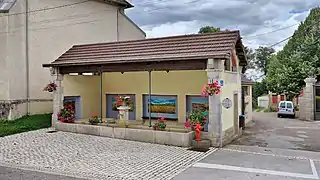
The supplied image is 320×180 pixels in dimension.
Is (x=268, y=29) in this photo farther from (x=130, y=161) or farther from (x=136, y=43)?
(x=130, y=161)

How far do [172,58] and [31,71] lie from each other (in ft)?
29.8

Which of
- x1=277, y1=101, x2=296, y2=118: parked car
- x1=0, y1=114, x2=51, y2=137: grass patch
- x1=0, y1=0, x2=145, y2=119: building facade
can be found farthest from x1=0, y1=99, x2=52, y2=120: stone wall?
x1=277, y1=101, x2=296, y2=118: parked car

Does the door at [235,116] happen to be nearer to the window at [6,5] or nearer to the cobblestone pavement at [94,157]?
the cobblestone pavement at [94,157]

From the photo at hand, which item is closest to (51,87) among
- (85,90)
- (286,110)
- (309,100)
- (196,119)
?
(85,90)

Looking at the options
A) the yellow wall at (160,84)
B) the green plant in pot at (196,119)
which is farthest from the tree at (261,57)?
the green plant in pot at (196,119)

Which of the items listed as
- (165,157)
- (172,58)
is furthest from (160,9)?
(165,157)

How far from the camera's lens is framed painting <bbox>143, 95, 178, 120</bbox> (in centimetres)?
1512

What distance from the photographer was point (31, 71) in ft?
54.7

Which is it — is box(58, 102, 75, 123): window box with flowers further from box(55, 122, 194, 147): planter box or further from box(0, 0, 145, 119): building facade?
box(0, 0, 145, 119): building facade

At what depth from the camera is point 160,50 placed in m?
13.0

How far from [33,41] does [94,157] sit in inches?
403

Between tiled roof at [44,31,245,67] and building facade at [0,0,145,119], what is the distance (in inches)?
105

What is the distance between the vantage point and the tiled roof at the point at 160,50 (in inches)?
457

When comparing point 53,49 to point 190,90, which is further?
point 53,49
